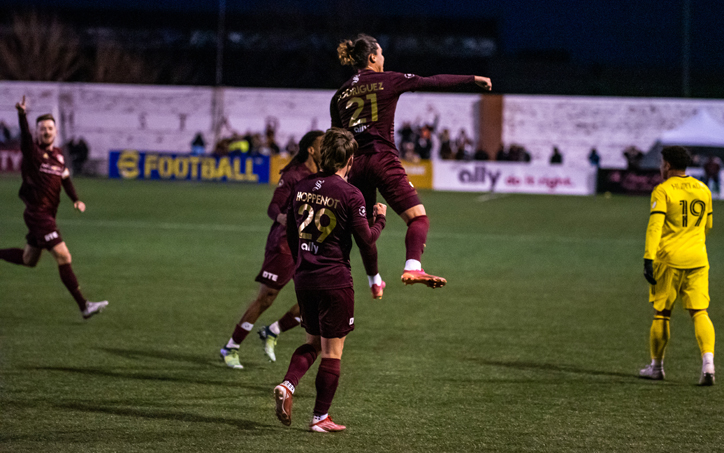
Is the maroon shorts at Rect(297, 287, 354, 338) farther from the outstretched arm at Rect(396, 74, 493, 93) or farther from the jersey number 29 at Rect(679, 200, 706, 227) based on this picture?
the jersey number 29 at Rect(679, 200, 706, 227)

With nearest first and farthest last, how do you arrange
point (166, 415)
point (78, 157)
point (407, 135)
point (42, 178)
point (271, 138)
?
point (166, 415) < point (42, 178) < point (78, 157) < point (271, 138) < point (407, 135)

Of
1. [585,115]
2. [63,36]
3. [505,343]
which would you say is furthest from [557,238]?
[63,36]

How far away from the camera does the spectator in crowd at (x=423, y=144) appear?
1497 inches

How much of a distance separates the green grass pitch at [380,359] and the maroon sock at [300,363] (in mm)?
391

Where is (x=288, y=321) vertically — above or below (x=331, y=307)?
below

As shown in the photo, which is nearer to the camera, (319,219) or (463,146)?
(319,219)

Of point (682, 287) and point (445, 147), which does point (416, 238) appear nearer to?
point (682, 287)

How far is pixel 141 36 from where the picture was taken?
190 feet

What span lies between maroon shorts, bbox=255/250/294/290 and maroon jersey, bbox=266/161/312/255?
55mm

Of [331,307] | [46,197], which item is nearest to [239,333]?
[331,307]

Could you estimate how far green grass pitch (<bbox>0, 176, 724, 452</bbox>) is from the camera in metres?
5.72

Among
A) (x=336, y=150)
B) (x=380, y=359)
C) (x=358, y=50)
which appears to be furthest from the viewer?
(x=380, y=359)

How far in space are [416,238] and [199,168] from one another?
28917 mm

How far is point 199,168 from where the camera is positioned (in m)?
34.3
